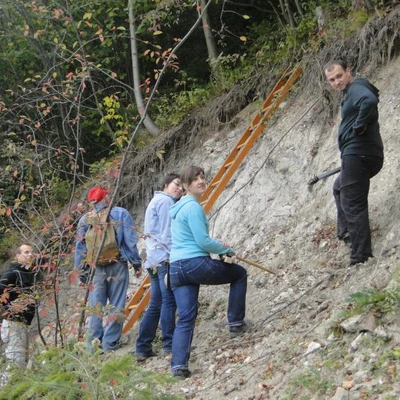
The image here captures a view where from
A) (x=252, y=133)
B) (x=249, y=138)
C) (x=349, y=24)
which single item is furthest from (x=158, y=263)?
(x=349, y=24)

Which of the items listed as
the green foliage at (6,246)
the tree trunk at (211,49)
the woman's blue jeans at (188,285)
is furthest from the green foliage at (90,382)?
the green foliage at (6,246)

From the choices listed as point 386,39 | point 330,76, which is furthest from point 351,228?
point 386,39

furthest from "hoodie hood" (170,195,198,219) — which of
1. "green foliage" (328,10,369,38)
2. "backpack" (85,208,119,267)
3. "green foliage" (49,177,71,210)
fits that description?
"green foliage" (49,177,71,210)

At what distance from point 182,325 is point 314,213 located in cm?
316

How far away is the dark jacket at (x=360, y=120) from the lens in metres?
6.99

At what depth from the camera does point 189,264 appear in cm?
694

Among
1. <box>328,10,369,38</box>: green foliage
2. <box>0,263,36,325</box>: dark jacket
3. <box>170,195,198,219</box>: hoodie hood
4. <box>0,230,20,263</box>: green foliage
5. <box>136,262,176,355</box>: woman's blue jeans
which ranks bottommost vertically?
<box>0,230,20,263</box>: green foliage

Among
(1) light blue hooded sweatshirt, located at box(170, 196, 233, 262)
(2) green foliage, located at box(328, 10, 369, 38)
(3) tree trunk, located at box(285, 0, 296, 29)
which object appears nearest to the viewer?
(1) light blue hooded sweatshirt, located at box(170, 196, 233, 262)

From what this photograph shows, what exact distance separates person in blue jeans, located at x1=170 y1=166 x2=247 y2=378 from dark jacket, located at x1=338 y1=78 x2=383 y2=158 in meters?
1.53

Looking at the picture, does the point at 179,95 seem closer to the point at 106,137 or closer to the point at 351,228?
the point at 106,137

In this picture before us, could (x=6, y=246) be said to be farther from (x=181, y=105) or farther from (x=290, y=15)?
(x=290, y=15)

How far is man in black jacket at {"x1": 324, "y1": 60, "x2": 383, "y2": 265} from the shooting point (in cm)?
709

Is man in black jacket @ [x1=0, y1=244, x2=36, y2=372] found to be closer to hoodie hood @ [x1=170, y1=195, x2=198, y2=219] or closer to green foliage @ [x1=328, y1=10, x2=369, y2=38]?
hoodie hood @ [x1=170, y1=195, x2=198, y2=219]

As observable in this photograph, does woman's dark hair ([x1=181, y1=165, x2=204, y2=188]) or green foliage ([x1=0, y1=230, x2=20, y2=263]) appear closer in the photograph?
woman's dark hair ([x1=181, y1=165, x2=204, y2=188])
